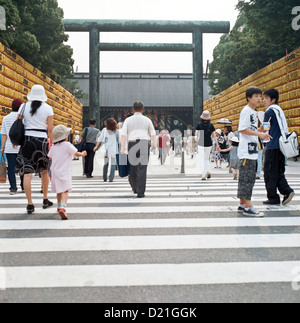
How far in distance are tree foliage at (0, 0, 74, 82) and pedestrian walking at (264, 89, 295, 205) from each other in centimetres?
1243

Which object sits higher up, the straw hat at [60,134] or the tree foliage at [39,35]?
the tree foliage at [39,35]

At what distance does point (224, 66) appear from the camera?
31375mm

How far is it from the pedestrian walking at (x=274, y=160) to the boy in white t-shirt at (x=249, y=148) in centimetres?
77

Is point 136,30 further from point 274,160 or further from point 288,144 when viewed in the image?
point 288,144

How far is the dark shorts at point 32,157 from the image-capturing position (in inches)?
207

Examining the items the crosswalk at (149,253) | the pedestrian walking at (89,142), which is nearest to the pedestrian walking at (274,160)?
the crosswalk at (149,253)

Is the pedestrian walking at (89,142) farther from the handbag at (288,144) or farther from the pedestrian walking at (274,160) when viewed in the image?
the handbag at (288,144)
